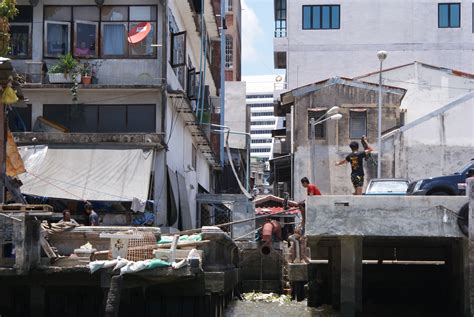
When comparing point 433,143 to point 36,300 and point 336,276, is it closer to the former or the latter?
point 336,276

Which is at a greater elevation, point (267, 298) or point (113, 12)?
point (113, 12)

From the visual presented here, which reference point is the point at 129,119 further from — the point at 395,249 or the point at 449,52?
the point at 449,52

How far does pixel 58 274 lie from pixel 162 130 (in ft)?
35.8

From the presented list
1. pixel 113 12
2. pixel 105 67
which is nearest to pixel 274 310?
pixel 105 67

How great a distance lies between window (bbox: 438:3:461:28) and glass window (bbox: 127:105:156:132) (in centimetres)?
3090

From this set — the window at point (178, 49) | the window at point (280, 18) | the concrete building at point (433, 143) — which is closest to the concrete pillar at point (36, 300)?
the window at point (178, 49)

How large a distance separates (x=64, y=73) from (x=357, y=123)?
18228mm

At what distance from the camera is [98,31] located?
27.6 m

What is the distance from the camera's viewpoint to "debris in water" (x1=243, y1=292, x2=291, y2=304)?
28859 mm

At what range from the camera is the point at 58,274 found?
1695cm

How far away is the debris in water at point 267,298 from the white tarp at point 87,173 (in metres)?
6.35

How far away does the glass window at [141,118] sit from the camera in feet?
90.3

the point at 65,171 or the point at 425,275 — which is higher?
the point at 65,171

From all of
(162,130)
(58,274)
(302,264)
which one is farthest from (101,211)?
(58,274)
